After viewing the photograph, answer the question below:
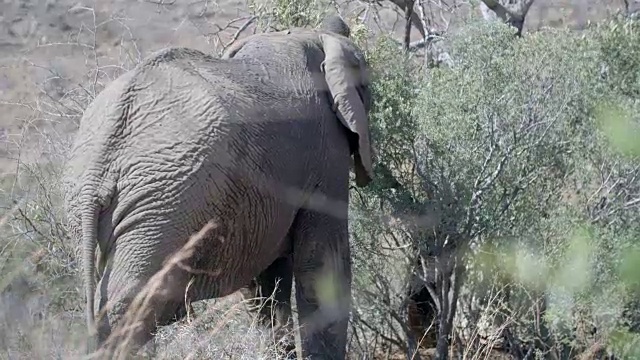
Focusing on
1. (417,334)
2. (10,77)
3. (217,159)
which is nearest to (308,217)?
(217,159)

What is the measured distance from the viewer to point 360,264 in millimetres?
8250

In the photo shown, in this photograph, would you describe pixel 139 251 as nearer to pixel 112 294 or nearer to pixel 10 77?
pixel 112 294

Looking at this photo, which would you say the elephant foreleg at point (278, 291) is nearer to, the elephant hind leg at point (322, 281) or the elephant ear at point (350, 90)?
the elephant hind leg at point (322, 281)

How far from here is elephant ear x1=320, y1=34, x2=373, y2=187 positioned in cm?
712

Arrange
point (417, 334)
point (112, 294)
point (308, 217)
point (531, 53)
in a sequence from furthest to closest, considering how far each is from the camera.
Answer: point (417, 334), point (531, 53), point (308, 217), point (112, 294)

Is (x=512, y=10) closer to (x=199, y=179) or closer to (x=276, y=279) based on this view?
(x=276, y=279)

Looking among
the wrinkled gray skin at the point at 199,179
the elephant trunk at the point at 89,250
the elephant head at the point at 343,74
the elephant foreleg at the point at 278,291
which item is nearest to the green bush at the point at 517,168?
the elephant head at the point at 343,74

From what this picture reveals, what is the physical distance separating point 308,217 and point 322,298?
56cm

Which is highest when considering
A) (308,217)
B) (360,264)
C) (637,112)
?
(637,112)

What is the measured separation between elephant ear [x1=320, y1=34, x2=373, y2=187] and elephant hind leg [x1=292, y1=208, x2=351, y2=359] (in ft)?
1.70

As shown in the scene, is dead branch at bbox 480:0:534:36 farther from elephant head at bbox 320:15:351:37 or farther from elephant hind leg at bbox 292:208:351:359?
elephant hind leg at bbox 292:208:351:359

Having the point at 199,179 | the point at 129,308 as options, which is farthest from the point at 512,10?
the point at 129,308

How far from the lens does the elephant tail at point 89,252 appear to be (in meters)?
5.45

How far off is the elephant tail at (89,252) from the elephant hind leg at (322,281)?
1678mm
